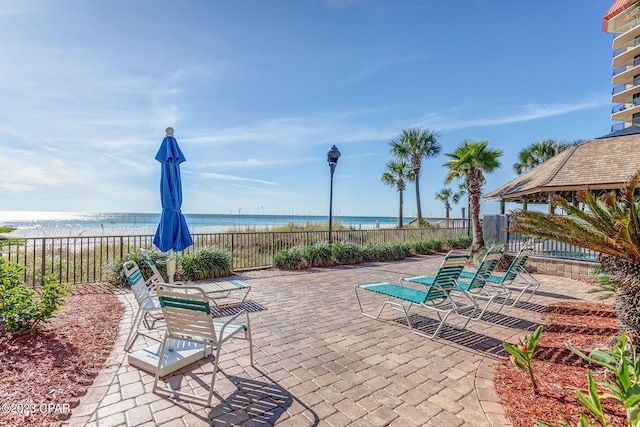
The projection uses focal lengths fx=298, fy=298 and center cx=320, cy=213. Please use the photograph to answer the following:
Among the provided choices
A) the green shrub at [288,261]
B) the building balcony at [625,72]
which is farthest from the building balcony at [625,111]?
the green shrub at [288,261]

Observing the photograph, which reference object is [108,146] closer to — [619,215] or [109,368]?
[109,368]

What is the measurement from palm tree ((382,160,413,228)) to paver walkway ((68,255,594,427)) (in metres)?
20.6

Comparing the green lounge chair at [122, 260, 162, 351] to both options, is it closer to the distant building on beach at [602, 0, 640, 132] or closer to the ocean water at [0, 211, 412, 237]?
the ocean water at [0, 211, 412, 237]

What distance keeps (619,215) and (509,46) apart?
873cm

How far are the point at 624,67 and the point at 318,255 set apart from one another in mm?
42928

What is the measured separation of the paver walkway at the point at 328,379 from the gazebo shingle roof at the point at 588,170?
22.5 ft

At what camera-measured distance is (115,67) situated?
22.3 feet

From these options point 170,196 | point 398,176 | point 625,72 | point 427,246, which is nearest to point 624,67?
point 625,72

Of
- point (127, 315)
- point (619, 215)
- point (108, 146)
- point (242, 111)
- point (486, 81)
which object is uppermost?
point (486, 81)

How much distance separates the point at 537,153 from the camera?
23688 mm

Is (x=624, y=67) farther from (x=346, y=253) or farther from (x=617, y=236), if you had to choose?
(x=617, y=236)

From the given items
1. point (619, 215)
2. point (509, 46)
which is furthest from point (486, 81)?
point (619, 215)

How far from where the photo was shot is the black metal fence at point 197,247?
7.16 metres

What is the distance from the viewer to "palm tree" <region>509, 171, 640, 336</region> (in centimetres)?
282
